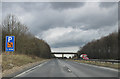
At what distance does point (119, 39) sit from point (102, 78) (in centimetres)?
1086

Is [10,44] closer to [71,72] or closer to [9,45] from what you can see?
[9,45]

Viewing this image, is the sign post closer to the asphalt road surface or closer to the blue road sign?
the blue road sign

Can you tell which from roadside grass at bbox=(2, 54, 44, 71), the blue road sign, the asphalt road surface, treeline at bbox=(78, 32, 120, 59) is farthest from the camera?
treeline at bbox=(78, 32, 120, 59)

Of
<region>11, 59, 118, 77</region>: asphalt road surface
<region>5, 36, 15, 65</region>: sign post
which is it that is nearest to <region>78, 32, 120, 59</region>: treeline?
<region>11, 59, 118, 77</region>: asphalt road surface

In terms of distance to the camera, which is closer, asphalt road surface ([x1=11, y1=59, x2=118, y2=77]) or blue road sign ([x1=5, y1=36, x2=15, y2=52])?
asphalt road surface ([x1=11, y1=59, x2=118, y2=77])

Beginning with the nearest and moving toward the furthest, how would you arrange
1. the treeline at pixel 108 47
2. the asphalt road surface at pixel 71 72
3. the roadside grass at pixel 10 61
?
the asphalt road surface at pixel 71 72, the roadside grass at pixel 10 61, the treeline at pixel 108 47

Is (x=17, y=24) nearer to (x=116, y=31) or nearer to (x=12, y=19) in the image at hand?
(x=12, y=19)

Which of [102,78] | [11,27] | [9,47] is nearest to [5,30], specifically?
[11,27]

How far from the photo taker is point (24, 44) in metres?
42.2

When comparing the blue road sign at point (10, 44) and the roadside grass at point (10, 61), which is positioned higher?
the blue road sign at point (10, 44)

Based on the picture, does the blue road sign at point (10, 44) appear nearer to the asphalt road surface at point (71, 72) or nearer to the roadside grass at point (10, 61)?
the roadside grass at point (10, 61)

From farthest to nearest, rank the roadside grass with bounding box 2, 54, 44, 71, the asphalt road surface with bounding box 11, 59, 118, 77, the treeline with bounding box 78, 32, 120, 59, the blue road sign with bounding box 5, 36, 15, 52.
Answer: the treeline with bounding box 78, 32, 120, 59 → the blue road sign with bounding box 5, 36, 15, 52 → the roadside grass with bounding box 2, 54, 44, 71 → the asphalt road surface with bounding box 11, 59, 118, 77

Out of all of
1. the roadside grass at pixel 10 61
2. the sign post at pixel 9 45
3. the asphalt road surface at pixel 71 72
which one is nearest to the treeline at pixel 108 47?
the asphalt road surface at pixel 71 72

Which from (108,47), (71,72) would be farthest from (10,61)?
(108,47)
